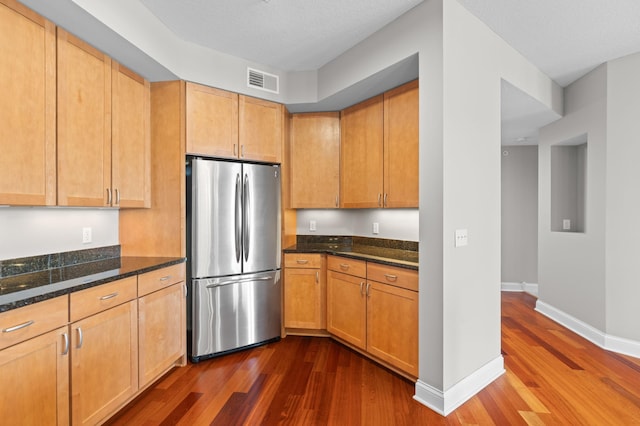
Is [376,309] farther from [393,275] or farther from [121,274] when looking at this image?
[121,274]

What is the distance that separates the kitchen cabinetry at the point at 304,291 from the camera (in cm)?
330

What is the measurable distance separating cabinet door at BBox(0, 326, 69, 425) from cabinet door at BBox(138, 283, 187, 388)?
0.58 metres

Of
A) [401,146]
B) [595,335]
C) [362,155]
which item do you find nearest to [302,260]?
[362,155]

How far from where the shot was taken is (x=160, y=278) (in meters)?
2.40

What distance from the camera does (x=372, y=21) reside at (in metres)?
2.42

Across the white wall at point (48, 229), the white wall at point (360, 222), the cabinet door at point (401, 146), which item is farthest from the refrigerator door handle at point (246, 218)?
the cabinet door at point (401, 146)

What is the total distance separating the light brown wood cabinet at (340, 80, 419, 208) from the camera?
107 inches

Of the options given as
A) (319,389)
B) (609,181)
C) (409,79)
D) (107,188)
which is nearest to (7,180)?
(107,188)

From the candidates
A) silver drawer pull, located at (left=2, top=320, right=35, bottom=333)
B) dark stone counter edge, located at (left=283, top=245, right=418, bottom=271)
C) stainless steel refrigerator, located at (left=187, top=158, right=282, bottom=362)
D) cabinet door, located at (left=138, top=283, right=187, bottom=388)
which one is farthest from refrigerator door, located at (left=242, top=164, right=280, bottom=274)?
silver drawer pull, located at (left=2, top=320, right=35, bottom=333)

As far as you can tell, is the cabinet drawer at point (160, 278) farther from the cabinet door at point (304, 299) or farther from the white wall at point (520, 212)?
the white wall at point (520, 212)

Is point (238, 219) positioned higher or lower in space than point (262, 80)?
lower

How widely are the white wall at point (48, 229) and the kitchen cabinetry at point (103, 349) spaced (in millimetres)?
684

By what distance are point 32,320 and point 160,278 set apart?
0.96 m

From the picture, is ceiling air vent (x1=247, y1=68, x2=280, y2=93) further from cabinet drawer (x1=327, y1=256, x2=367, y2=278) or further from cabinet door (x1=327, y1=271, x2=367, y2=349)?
cabinet door (x1=327, y1=271, x2=367, y2=349)
